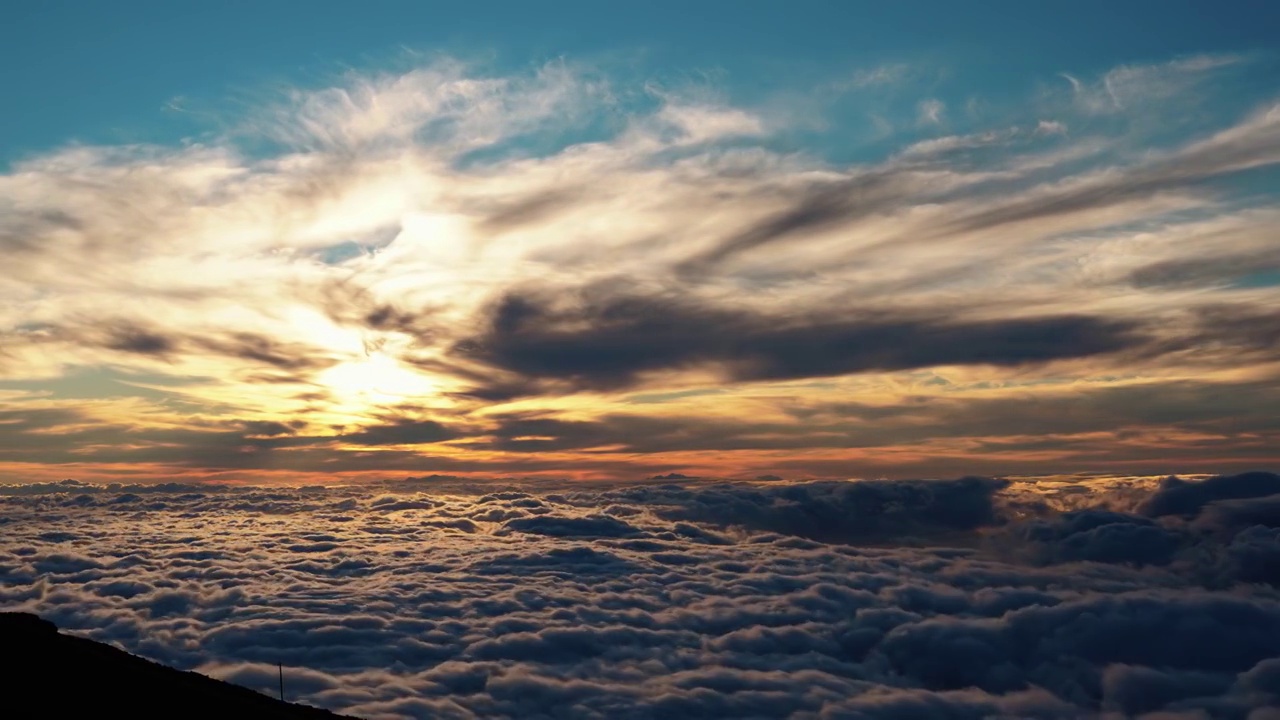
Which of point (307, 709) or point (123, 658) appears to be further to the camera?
point (307, 709)

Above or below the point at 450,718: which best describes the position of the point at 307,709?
above

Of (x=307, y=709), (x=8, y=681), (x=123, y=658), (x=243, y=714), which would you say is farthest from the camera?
(x=307, y=709)

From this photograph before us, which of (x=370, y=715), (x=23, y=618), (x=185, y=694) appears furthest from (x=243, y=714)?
(x=370, y=715)

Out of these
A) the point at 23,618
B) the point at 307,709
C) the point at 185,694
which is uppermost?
the point at 23,618

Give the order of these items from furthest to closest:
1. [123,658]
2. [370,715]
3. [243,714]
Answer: [370,715] → [123,658] → [243,714]

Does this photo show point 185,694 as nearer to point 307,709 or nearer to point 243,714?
point 243,714

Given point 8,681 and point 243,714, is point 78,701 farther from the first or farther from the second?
point 243,714

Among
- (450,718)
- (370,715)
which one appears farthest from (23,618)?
(450,718)
